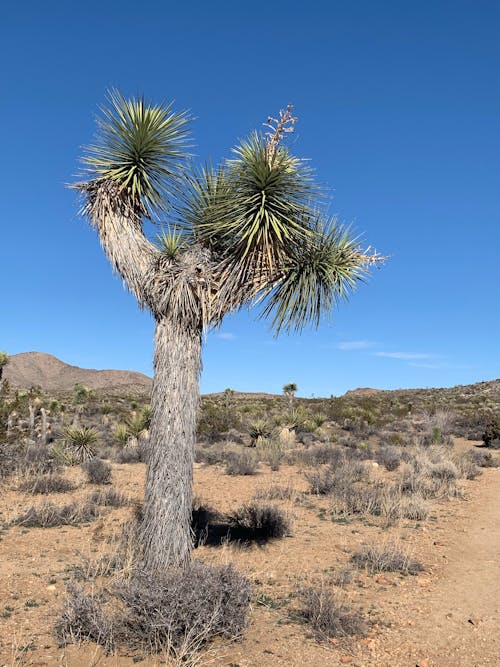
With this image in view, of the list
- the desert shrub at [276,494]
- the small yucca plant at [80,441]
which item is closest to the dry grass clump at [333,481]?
the desert shrub at [276,494]

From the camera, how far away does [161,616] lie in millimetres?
4668

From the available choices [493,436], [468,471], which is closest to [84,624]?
[468,471]

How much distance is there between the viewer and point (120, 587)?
535 cm

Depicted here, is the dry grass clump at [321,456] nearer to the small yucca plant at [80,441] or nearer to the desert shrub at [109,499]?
the small yucca plant at [80,441]

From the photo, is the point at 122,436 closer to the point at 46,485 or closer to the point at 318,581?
the point at 46,485

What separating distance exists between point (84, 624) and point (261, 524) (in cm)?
449

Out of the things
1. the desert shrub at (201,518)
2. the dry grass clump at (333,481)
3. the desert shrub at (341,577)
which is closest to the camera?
the desert shrub at (341,577)

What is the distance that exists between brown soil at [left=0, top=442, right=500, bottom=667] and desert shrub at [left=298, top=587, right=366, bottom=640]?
0.12 metres

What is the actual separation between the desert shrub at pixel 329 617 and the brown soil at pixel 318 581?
120 mm

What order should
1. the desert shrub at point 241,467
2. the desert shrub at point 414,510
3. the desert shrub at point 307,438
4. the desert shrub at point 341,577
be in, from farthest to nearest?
the desert shrub at point 307,438, the desert shrub at point 241,467, the desert shrub at point 414,510, the desert shrub at point 341,577

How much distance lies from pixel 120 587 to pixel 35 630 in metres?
0.83

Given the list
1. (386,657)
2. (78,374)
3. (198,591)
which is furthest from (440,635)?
(78,374)

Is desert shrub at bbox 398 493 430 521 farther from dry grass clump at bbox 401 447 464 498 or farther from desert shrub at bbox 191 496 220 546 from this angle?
desert shrub at bbox 191 496 220 546

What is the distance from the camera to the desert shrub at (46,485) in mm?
11289
